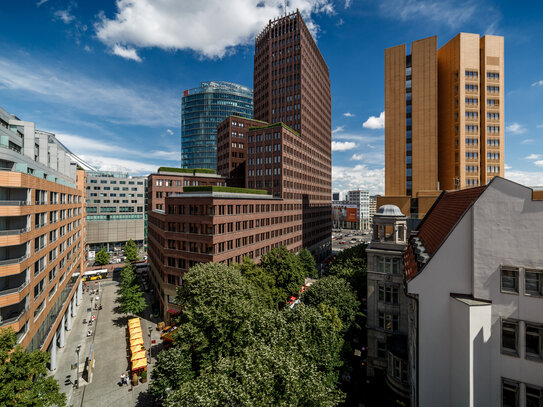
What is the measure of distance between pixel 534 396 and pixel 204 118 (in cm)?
17527

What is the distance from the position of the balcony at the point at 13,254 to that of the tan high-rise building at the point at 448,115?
64.7m

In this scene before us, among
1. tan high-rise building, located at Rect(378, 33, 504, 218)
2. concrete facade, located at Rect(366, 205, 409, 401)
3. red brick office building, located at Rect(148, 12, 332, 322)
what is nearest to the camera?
concrete facade, located at Rect(366, 205, 409, 401)

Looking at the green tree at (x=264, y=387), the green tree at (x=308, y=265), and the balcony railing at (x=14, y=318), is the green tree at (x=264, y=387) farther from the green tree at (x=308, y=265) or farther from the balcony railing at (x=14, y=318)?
the green tree at (x=308, y=265)

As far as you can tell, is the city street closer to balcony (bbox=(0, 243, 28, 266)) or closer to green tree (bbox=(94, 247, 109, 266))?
balcony (bbox=(0, 243, 28, 266))

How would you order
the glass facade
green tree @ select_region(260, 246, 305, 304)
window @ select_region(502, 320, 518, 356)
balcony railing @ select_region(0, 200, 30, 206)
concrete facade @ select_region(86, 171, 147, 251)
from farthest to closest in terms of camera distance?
the glass facade
concrete facade @ select_region(86, 171, 147, 251)
green tree @ select_region(260, 246, 305, 304)
balcony railing @ select_region(0, 200, 30, 206)
window @ select_region(502, 320, 518, 356)

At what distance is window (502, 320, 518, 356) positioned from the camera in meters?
14.7

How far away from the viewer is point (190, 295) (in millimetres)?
31688

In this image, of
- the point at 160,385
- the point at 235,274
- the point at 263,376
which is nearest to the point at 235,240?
the point at 235,274

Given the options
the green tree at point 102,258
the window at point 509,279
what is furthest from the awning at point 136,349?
the green tree at point 102,258

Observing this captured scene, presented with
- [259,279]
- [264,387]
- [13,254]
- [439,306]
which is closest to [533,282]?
[439,306]

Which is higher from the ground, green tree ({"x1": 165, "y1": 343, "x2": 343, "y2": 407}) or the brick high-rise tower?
the brick high-rise tower

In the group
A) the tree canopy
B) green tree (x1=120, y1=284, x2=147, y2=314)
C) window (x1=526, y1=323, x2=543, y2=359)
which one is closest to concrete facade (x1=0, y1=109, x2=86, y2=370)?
green tree (x1=120, y1=284, x2=147, y2=314)

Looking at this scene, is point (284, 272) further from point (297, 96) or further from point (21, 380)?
point (297, 96)

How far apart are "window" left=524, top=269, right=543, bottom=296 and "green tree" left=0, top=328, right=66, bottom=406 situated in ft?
110
